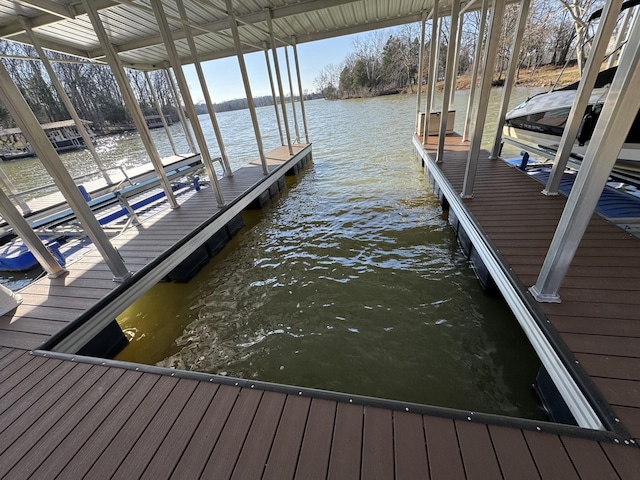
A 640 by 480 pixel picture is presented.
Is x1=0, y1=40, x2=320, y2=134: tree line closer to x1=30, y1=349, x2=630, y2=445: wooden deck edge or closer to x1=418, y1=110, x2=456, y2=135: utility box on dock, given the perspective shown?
x1=418, y1=110, x2=456, y2=135: utility box on dock

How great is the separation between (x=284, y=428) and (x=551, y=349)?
1.88 m

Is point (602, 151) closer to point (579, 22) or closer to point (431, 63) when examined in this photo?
point (431, 63)

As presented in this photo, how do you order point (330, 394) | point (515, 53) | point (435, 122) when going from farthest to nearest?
1. point (435, 122)
2. point (515, 53)
3. point (330, 394)

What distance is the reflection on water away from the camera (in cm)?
253

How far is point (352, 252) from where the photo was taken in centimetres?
454

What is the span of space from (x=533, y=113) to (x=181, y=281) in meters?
7.48

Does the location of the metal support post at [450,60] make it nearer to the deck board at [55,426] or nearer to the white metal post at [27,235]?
the deck board at [55,426]

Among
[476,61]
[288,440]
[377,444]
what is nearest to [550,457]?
[377,444]

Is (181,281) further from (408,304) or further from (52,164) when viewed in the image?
(408,304)

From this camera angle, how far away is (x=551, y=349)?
1.89 meters

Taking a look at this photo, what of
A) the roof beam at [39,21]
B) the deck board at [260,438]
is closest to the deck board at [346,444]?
the deck board at [260,438]

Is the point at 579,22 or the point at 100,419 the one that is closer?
the point at 100,419

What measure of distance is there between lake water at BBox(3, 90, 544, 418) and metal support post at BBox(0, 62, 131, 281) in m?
1.06

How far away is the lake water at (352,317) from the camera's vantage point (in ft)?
8.29
